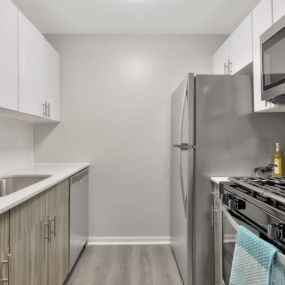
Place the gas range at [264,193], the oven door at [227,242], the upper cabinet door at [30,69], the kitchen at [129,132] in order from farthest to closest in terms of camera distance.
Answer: the upper cabinet door at [30,69]
the kitchen at [129,132]
the oven door at [227,242]
the gas range at [264,193]

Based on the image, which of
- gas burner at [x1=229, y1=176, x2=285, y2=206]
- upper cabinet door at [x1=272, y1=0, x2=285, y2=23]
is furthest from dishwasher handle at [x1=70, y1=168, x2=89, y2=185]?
upper cabinet door at [x1=272, y1=0, x2=285, y2=23]

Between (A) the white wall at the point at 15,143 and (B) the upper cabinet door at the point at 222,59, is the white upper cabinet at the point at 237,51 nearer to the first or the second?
(B) the upper cabinet door at the point at 222,59

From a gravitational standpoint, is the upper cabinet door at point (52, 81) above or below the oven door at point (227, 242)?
above

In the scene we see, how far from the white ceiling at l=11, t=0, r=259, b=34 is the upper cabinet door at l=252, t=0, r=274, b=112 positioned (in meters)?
0.56

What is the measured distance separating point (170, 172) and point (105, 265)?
1207mm

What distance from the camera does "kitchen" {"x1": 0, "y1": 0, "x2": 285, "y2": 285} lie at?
1.79 meters

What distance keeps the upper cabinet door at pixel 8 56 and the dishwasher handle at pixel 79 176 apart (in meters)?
0.79

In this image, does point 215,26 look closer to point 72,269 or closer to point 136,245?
point 136,245

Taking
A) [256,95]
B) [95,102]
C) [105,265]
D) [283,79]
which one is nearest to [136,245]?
[105,265]

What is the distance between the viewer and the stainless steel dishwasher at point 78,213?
240 centimetres

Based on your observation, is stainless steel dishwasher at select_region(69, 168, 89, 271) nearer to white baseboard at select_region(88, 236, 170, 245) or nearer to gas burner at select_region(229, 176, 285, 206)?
white baseboard at select_region(88, 236, 170, 245)

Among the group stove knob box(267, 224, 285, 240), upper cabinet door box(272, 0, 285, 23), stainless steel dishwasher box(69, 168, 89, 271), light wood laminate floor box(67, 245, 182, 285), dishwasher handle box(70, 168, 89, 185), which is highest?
upper cabinet door box(272, 0, 285, 23)

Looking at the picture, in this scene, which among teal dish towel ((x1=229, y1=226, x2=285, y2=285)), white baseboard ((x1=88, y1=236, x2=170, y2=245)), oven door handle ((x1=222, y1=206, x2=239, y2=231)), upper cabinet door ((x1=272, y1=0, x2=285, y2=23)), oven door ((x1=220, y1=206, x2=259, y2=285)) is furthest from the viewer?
white baseboard ((x1=88, y1=236, x2=170, y2=245))

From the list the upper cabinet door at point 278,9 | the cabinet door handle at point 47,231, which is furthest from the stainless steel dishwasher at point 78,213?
the upper cabinet door at point 278,9
